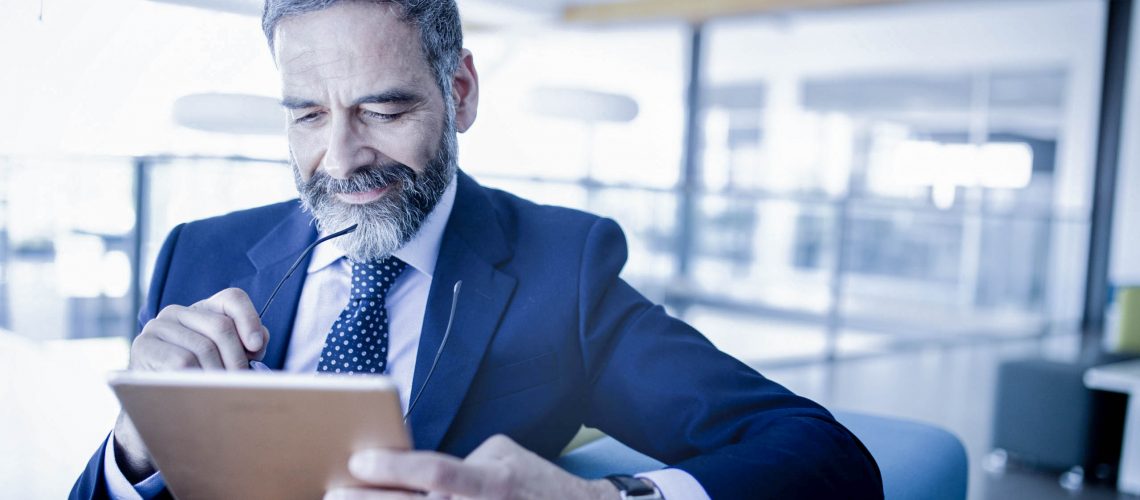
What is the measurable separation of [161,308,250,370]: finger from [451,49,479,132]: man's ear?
1.38 feet

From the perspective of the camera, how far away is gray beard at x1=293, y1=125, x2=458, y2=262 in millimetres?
1114

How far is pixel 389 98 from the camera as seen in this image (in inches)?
42.1

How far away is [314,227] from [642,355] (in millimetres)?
473

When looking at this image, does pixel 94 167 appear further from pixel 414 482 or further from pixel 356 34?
pixel 414 482

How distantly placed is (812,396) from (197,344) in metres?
2.44

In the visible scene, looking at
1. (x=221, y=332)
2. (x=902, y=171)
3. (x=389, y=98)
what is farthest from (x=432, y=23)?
(x=902, y=171)

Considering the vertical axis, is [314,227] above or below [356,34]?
below

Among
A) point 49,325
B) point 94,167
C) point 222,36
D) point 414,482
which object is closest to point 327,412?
point 414,482

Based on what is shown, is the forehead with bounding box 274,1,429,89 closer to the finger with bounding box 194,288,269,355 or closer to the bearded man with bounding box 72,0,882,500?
the bearded man with bounding box 72,0,882,500

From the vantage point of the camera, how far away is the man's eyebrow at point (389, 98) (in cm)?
106

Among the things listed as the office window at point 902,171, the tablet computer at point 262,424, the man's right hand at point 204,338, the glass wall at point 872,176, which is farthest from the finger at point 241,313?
the office window at point 902,171

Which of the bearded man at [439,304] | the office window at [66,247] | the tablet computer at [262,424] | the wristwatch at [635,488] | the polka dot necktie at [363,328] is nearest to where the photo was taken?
the tablet computer at [262,424]

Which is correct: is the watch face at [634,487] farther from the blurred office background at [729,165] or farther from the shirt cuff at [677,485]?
the blurred office background at [729,165]

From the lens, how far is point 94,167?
Answer: 1.79m
